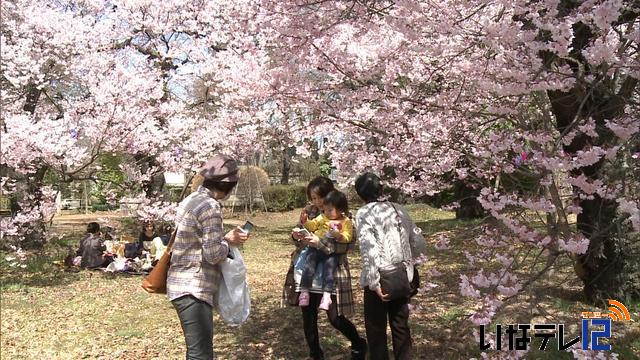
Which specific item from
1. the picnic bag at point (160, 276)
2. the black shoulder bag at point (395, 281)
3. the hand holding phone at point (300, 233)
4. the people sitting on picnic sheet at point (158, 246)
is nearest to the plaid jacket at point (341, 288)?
the hand holding phone at point (300, 233)

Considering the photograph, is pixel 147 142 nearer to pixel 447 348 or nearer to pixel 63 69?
pixel 63 69

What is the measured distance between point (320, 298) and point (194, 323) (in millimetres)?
1285

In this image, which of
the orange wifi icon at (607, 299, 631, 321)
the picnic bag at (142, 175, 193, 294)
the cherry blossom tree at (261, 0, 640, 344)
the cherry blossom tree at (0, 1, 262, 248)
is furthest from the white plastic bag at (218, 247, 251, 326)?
the cherry blossom tree at (0, 1, 262, 248)

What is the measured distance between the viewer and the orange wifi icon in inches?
185

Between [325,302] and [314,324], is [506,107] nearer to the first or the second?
Result: [325,302]

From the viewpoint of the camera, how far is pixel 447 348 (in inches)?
171

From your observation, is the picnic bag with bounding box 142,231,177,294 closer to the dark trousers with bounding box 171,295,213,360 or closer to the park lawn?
the dark trousers with bounding box 171,295,213,360

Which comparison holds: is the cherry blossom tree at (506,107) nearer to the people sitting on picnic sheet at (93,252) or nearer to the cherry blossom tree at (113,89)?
the cherry blossom tree at (113,89)

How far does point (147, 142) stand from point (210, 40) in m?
4.07

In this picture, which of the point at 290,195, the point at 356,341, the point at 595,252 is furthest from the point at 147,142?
the point at 290,195

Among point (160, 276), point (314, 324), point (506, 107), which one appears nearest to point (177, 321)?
point (314, 324)

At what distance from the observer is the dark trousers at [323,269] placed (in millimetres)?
3838

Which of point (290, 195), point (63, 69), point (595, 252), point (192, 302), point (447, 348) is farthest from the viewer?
point (290, 195)

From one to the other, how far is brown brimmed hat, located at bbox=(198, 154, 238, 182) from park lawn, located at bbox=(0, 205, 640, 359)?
1.66 m
